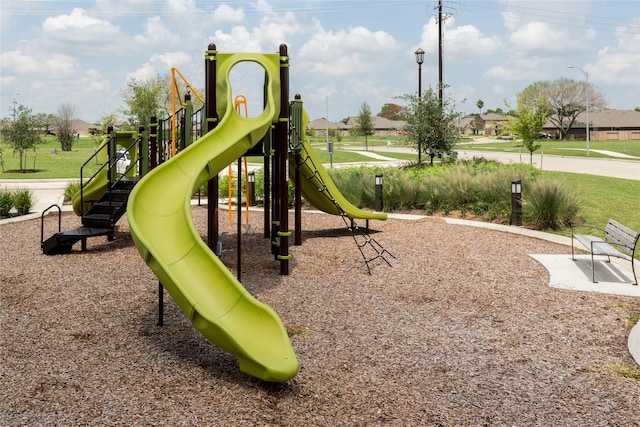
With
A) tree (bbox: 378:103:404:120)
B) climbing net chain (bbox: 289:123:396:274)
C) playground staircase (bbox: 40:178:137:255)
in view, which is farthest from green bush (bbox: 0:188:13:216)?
tree (bbox: 378:103:404:120)

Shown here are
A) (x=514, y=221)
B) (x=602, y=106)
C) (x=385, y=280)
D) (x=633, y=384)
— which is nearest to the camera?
(x=633, y=384)

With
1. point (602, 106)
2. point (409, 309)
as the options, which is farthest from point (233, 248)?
point (602, 106)

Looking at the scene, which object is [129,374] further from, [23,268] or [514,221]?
[514,221]

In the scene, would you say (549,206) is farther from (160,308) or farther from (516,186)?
(160,308)

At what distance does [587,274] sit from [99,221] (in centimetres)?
923

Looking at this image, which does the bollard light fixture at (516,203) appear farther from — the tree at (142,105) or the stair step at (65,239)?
the tree at (142,105)

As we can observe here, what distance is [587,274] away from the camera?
30.5 feet

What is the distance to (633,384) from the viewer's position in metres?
5.27

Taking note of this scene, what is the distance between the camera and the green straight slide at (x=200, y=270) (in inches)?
207

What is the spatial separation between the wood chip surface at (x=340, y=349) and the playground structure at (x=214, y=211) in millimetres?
407

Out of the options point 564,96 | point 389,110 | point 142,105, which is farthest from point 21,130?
point 389,110

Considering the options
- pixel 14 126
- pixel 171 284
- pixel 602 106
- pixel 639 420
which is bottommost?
pixel 639 420

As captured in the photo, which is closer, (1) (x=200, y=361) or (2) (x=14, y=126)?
(1) (x=200, y=361)

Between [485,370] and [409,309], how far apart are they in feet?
Result: 6.76
